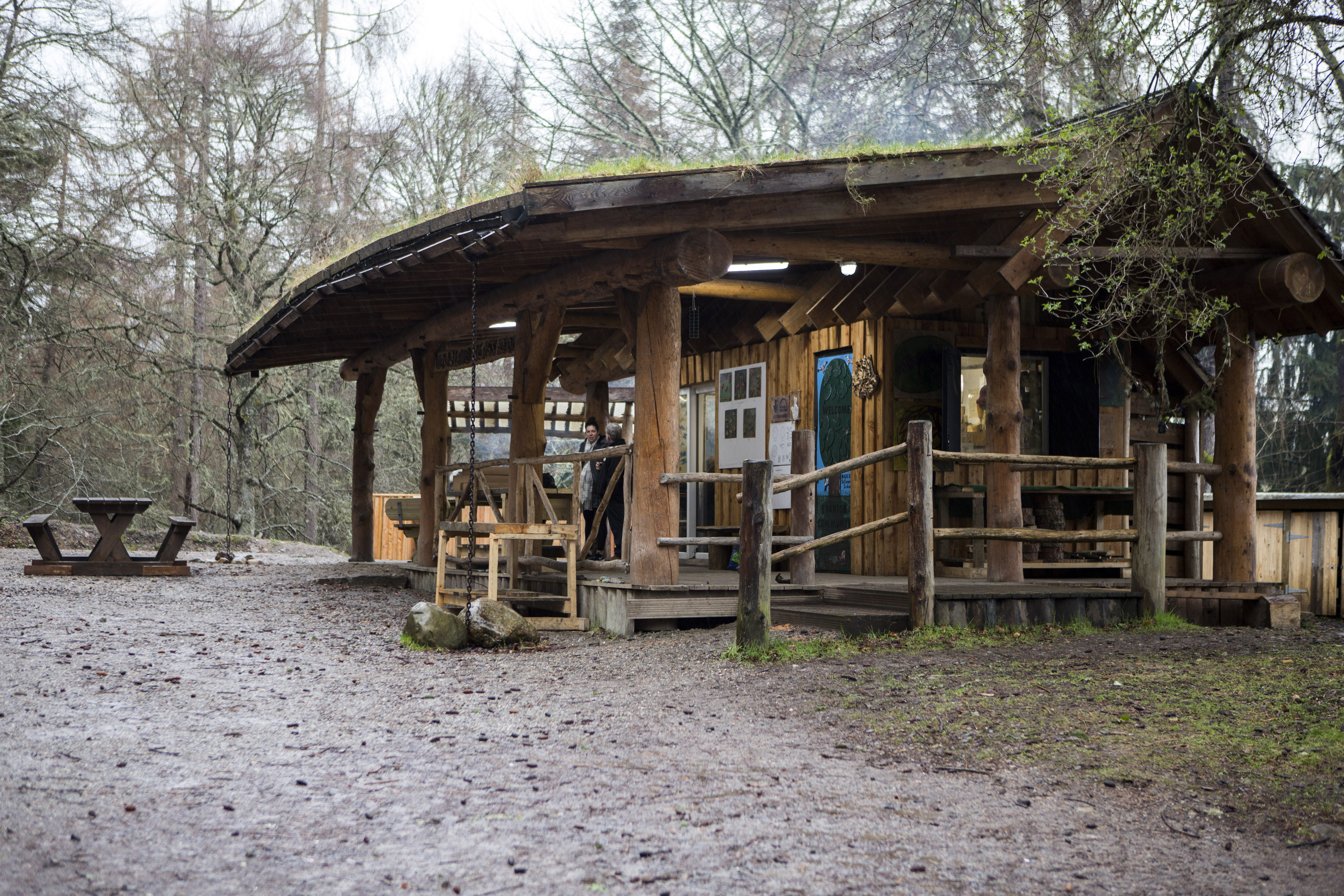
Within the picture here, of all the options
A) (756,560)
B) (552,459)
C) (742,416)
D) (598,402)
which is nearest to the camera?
(756,560)

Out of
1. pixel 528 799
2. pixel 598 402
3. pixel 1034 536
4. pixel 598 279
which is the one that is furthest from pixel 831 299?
pixel 528 799

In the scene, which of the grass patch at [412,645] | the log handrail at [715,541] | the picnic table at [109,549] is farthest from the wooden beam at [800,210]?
the picnic table at [109,549]

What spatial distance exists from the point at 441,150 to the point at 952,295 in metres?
16.7

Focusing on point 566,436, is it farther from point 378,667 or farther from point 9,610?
point 378,667

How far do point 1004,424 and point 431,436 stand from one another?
6.77 meters

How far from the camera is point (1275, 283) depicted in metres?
9.15

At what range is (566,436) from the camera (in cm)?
1833

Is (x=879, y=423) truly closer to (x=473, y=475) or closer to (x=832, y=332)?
(x=832, y=332)

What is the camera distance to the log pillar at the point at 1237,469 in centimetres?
966

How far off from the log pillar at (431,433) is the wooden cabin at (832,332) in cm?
3

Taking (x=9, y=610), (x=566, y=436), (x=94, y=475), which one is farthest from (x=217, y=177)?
(x=9, y=610)

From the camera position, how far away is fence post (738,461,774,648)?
706 centimetres

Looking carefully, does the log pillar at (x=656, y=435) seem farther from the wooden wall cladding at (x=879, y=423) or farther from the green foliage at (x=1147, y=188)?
the green foliage at (x=1147, y=188)

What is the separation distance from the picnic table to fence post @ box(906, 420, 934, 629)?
984cm
